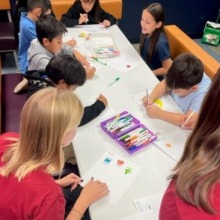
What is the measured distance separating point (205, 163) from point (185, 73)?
0.96 metres

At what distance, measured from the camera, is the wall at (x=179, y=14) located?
388 centimetres

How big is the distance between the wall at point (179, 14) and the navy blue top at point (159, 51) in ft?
5.04

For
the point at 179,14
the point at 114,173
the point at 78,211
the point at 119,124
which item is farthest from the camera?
the point at 179,14

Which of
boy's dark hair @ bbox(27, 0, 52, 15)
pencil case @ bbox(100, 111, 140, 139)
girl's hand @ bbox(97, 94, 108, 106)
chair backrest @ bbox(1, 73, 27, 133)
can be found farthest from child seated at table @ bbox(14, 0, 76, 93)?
pencil case @ bbox(100, 111, 140, 139)

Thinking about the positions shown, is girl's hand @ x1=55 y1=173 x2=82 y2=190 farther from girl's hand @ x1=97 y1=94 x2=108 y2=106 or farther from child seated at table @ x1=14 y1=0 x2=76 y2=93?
child seated at table @ x1=14 y1=0 x2=76 y2=93


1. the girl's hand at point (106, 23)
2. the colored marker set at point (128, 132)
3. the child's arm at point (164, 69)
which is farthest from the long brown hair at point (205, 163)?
the girl's hand at point (106, 23)

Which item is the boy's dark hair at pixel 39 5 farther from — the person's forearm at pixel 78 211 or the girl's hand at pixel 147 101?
the person's forearm at pixel 78 211

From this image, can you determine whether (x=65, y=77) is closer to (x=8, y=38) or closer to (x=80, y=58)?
(x=80, y=58)

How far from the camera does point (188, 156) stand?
2.81ft

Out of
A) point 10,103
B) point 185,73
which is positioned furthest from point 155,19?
point 10,103

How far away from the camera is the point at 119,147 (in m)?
1.47

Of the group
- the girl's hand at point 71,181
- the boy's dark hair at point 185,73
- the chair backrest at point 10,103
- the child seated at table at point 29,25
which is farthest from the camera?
the child seated at table at point 29,25

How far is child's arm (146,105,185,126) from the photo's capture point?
1.61 m

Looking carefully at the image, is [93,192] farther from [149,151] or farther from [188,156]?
[188,156]
